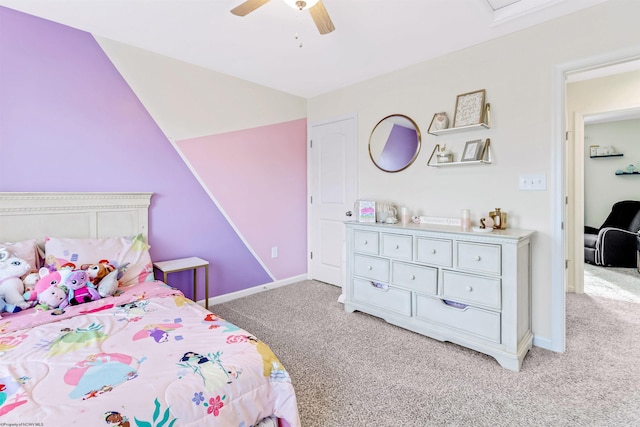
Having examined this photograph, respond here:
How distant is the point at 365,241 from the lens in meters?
2.85

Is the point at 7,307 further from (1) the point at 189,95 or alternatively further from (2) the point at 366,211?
(2) the point at 366,211

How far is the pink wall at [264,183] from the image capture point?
3.21 meters

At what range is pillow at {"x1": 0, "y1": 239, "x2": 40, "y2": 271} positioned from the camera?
200cm

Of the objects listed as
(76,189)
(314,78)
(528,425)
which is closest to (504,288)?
(528,425)

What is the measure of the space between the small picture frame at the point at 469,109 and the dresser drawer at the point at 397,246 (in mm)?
1110

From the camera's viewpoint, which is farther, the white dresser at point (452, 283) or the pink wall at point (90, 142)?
the pink wall at point (90, 142)

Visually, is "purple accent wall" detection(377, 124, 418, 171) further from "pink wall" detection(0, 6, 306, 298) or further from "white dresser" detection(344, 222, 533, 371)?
"pink wall" detection(0, 6, 306, 298)

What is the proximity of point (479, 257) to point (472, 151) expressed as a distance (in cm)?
97

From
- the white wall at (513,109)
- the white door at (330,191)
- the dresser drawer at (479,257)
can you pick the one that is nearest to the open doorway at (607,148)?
the white wall at (513,109)

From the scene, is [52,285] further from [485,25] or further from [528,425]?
[485,25]

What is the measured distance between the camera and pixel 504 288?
2061mm

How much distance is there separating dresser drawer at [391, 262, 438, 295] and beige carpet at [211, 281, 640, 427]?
1.32 feet

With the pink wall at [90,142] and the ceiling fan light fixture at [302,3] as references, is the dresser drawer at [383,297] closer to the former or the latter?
the pink wall at [90,142]

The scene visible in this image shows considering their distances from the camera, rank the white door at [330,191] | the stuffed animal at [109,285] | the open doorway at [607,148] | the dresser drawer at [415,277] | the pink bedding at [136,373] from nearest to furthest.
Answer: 1. the pink bedding at [136,373]
2. the stuffed animal at [109,285]
3. the dresser drawer at [415,277]
4. the open doorway at [607,148]
5. the white door at [330,191]
